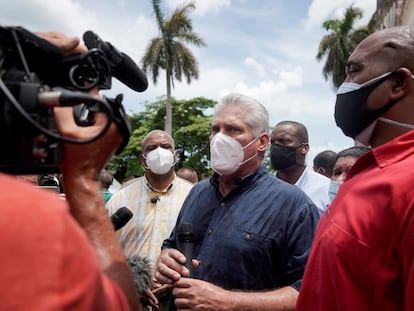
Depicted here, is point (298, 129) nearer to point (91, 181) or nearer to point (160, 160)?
point (160, 160)

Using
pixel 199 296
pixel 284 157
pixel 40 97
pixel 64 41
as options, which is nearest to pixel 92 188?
pixel 40 97

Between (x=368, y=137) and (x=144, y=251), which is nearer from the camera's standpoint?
(x=368, y=137)

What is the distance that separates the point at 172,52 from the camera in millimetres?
26297

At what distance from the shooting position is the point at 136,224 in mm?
4238

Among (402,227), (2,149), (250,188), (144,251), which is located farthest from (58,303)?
(144,251)

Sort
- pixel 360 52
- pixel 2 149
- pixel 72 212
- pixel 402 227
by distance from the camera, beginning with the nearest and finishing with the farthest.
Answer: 1. pixel 2 149
2. pixel 72 212
3. pixel 402 227
4. pixel 360 52

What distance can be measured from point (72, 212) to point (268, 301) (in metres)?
1.45

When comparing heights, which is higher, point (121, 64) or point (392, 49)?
point (392, 49)

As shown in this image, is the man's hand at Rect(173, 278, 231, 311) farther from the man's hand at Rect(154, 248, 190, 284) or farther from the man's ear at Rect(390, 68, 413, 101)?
the man's ear at Rect(390, 68, 413, 101)

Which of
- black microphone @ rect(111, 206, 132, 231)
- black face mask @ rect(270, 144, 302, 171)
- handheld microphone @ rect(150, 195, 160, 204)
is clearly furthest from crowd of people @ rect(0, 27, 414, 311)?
black face mask @ rect(270, 144, 302, 171)

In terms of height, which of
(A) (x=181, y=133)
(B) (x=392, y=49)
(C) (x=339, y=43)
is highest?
(C) (x=339, y=43)

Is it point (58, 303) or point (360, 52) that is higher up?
point (360, 52)

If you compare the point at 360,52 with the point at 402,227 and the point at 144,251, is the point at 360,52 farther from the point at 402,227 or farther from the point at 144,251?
the point at 144,251

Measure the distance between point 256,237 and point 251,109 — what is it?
83cm
